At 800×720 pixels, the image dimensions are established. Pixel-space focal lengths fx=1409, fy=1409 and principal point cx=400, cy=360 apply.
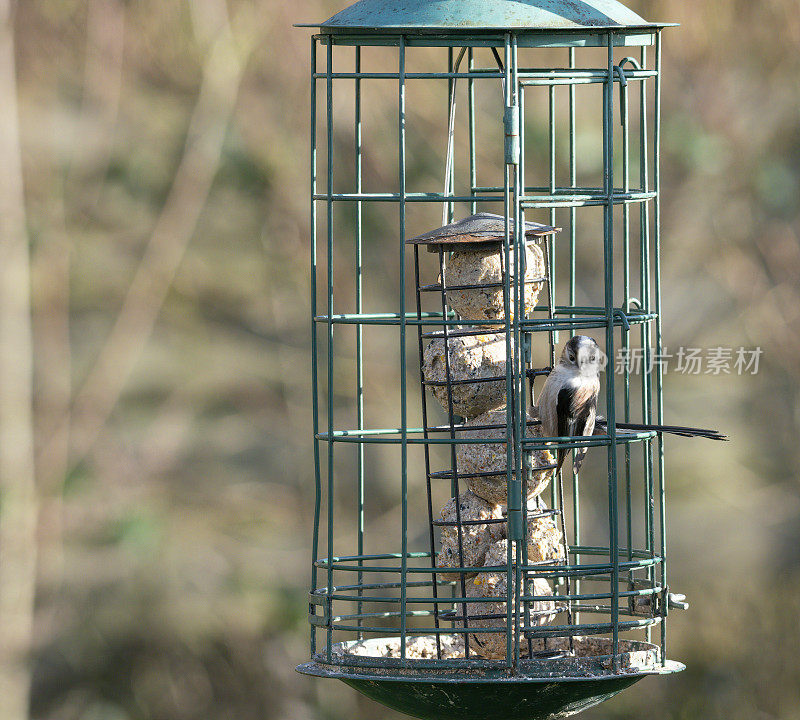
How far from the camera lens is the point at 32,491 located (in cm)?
788

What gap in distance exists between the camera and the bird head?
151 inches

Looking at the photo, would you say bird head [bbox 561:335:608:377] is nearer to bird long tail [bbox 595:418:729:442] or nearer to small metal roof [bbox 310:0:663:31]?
bird long tail [bbox 595:418:729:442]

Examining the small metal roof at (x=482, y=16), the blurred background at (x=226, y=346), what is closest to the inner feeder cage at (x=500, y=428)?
the small metal roof at (x=482, y=16)

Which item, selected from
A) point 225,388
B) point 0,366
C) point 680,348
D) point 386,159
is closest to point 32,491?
point 0,366

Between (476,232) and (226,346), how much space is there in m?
4.40

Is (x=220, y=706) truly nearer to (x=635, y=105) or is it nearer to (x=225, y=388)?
(x=225, y=388)

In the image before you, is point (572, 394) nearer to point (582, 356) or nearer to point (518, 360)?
point (582, 356)

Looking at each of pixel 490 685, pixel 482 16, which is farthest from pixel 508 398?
pixel 482 16

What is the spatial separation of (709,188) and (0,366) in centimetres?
411

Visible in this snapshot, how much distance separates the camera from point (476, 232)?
3762 millimetres

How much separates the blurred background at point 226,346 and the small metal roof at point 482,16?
4.20m

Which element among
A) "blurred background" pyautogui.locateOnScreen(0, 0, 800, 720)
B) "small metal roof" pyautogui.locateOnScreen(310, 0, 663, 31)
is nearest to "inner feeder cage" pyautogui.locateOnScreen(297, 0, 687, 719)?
"small metal roof" pyautogui.locateOnScreen(310, 0, 663, 31)

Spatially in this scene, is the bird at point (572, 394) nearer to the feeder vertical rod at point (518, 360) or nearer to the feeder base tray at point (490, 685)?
the feeder vertical rod at point (518, 360)

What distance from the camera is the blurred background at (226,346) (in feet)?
25.8
